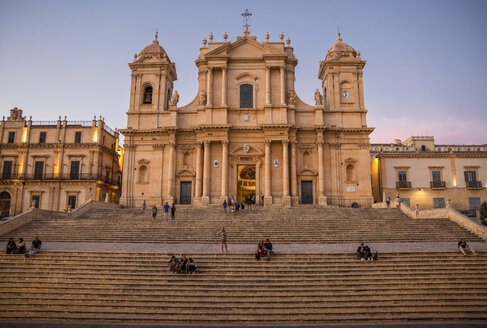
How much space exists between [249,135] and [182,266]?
67.3ft

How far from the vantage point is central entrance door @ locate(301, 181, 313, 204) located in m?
33.7

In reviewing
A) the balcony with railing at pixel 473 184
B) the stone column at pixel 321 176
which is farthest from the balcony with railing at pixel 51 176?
the balcony with railing at pixel 473 184

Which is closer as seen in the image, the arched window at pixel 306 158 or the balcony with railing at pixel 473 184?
the arched window at pixel 306 158

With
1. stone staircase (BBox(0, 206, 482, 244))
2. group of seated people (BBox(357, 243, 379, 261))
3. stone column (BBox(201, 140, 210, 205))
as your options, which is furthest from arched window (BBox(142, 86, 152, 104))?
group of seated people (BBox(357, 243, 379, 261))

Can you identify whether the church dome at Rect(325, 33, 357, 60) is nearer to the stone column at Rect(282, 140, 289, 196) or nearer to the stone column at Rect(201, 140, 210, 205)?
the stone column at Rect(282, 140, 289, 196)

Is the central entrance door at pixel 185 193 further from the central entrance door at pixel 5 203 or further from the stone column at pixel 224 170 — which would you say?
the central entrance door at pixel 5 203

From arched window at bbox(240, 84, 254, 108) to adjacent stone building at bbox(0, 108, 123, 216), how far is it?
15.7 m

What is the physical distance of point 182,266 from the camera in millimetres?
14672

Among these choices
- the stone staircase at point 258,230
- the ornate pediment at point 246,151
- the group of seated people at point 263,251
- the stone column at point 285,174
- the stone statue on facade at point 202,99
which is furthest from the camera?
the stone statue on facade at point 202,99

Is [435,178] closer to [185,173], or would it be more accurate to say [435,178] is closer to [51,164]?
[185,173]

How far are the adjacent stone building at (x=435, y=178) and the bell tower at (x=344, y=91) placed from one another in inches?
216

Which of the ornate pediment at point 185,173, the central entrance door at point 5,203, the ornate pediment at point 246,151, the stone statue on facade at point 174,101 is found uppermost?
the stone statue on facade at point 174,101

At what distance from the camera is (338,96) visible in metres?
35.4

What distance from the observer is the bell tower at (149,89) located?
3541 centimetres
